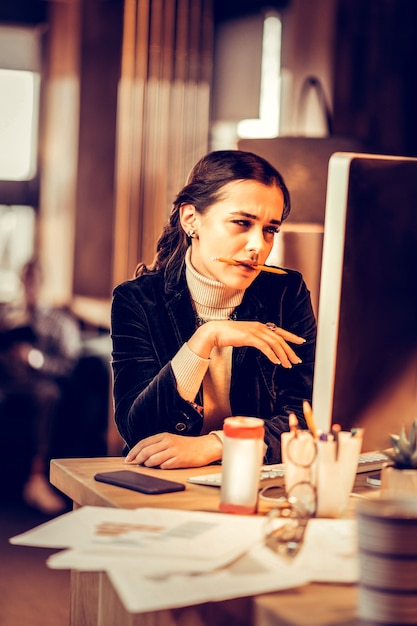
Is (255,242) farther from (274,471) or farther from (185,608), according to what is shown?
(185,608)

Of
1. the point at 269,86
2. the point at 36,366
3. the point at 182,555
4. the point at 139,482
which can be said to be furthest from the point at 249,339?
the point at 269,86

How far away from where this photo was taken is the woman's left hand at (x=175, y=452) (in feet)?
5.64

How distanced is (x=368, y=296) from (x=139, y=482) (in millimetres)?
471

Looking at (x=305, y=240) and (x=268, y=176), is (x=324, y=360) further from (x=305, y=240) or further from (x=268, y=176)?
(x=305, y=240)

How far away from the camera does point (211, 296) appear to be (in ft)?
6.74

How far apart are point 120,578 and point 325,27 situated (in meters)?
3.39

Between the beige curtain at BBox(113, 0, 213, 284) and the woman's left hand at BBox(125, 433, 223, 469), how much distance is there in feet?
10.9

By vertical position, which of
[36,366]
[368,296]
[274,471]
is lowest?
[36,366]

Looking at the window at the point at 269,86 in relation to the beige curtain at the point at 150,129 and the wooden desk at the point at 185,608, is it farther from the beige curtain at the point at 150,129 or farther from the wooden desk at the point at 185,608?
the wooden desk at the point at 185,608

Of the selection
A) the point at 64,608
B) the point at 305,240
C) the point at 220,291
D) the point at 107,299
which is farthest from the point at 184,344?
the point at 107,299

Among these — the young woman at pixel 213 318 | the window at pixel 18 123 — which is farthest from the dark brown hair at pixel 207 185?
the window at pixel 18 123

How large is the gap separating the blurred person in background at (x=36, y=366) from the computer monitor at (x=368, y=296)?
3629 mm

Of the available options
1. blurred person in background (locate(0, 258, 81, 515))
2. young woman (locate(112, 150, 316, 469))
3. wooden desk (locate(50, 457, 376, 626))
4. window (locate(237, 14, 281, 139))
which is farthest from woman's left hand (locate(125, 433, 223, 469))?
window (locate(237, 14, 281, 139))

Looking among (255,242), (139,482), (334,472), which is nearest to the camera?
(334,472)
